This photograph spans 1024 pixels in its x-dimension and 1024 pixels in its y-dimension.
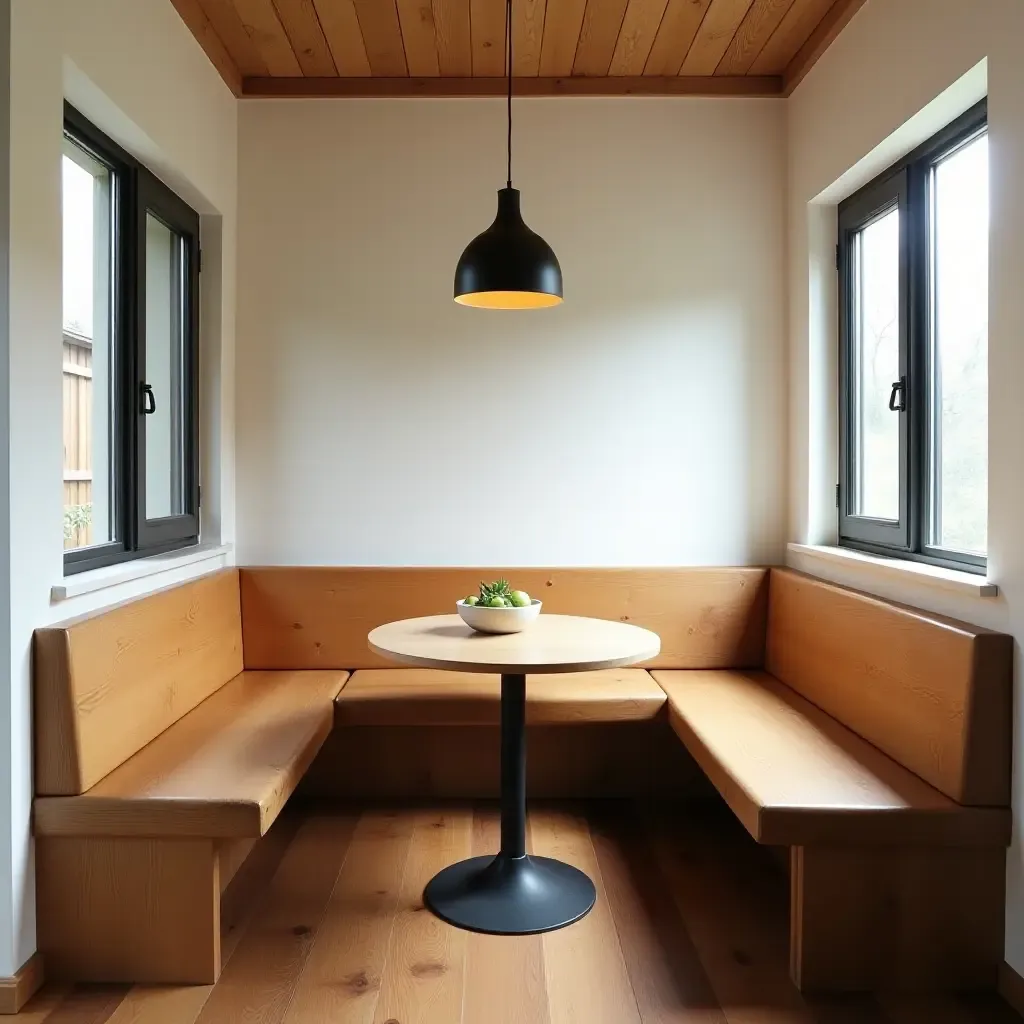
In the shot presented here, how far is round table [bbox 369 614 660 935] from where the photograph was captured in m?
2.28

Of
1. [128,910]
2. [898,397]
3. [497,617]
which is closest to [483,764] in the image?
[497,617]

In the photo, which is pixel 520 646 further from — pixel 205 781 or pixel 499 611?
pixel 205 781

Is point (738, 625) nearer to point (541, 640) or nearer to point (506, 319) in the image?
point (541, 640)

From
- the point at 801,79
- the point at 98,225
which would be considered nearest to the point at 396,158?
the point at 98,225

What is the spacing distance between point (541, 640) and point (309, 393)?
5.01ft

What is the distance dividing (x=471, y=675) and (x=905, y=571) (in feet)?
5.00

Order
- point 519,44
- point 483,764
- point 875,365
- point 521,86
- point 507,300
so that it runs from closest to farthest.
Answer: point 507,300, point 875,365, point 519,44, point 483,764, point 521,86

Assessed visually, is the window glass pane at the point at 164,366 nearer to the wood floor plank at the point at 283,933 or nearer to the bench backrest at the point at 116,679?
the bench backrest at the point at 116,679

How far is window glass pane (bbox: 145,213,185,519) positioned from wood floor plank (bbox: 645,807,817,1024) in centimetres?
202

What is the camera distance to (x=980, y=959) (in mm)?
2104

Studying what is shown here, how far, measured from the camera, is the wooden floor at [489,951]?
201cm

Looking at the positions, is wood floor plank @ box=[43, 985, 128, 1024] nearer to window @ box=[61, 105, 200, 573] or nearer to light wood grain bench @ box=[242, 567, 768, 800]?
window @ box=[61, 105, 200, 573]

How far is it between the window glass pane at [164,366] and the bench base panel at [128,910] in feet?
3.79

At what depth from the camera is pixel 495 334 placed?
3.49 meters
